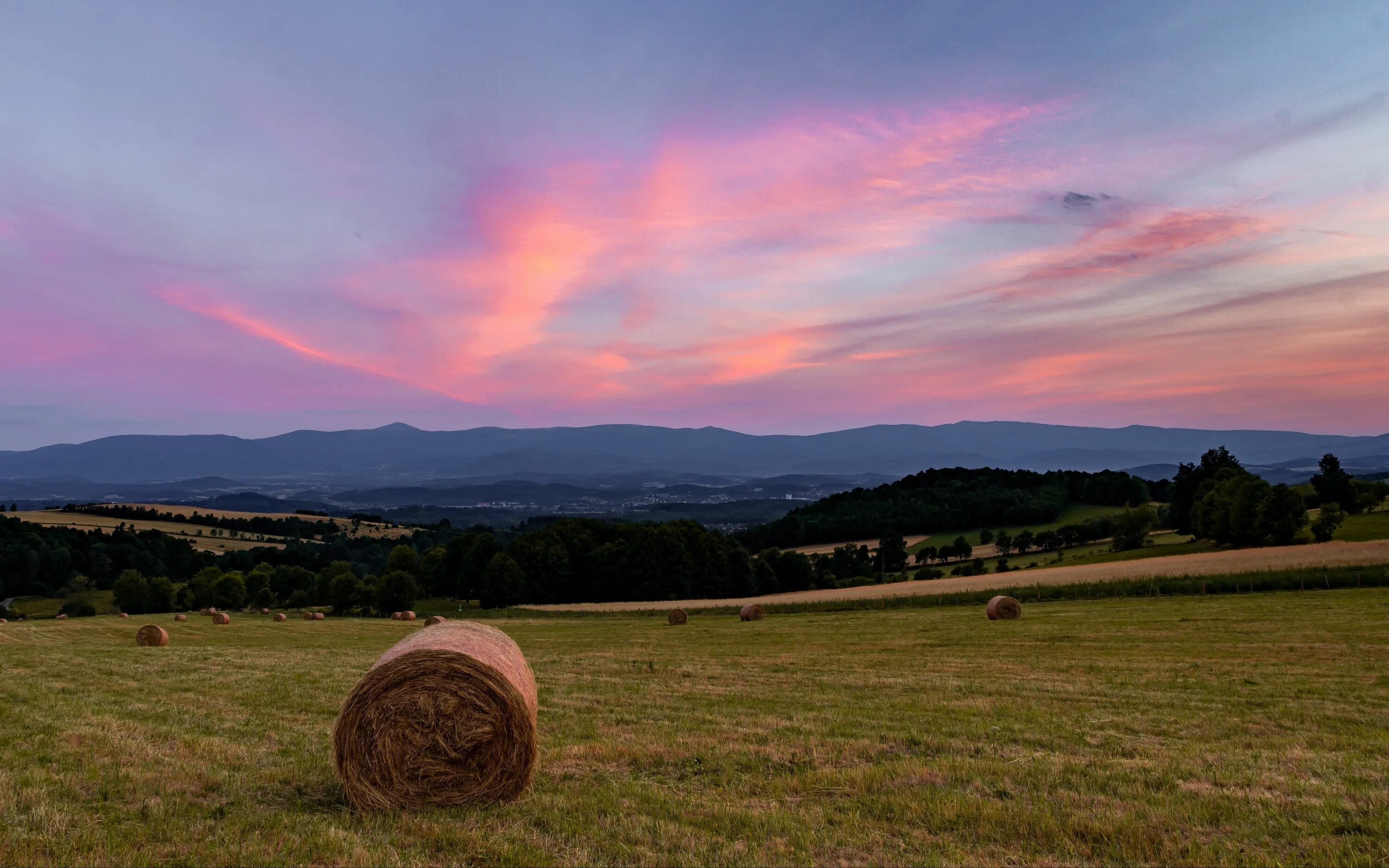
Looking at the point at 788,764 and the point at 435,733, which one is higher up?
the point at 435,733

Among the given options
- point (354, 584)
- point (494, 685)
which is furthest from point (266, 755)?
point (354, 584)

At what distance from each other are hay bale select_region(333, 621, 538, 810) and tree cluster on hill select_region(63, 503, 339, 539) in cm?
14397

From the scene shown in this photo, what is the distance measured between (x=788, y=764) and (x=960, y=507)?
391 ft

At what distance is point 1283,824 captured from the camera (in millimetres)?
6969

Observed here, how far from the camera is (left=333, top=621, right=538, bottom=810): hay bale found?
28.0 ft

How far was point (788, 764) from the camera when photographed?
927cm

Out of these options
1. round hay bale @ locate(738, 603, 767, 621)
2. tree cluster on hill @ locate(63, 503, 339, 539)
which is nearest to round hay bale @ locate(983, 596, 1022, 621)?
round hay bale @ locate(738, 603, 767, 621)

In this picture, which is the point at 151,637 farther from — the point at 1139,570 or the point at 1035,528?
the point at 1035,528

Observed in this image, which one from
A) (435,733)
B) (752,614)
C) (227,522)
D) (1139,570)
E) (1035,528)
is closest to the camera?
(435,733)

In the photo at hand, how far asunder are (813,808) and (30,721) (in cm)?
1152

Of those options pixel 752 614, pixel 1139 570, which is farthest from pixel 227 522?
pixel 1139 570

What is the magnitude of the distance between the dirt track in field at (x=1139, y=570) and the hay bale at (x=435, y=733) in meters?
37.6

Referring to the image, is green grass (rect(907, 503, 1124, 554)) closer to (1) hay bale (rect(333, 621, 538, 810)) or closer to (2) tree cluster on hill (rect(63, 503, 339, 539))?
(1) hay bale (rect(333, 621, 538, 810))

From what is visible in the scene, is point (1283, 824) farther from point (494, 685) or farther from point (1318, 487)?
point (1318, 487)
